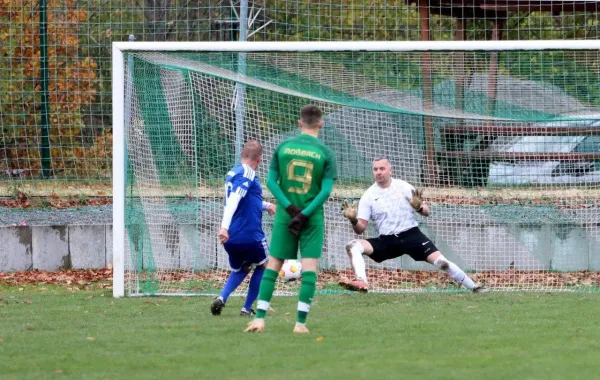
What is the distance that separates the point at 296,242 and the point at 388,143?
4.92 meters

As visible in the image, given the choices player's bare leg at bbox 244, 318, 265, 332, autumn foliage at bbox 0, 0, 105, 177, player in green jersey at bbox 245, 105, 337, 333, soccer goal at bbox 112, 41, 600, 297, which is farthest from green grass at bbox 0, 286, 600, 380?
autumn foliage at bbox 0, 0, 105, 177

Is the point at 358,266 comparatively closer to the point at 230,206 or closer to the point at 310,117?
the point at 230,206

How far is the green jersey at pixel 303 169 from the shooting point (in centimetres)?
808

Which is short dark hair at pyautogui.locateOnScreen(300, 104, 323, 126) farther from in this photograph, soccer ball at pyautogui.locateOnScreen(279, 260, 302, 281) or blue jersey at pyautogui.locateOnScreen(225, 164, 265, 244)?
soccer ball at pyautogui.locateOnScreen(279, 260, 302, 281)

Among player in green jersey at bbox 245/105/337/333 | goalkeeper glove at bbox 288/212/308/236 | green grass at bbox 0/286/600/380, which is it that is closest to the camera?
green grass at bbox 0/286/600/380

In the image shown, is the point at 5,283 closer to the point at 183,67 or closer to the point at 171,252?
the point at 171,252

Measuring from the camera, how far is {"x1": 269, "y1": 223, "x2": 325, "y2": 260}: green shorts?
8094 mm

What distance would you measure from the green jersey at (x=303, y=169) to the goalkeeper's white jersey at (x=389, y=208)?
3.34 m

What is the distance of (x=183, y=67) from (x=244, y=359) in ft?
16.7

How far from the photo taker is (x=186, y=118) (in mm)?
11977

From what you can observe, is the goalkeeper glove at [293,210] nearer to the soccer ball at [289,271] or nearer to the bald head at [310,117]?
the bald head at [310,117]

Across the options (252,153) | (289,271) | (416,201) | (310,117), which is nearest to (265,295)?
(310,117)

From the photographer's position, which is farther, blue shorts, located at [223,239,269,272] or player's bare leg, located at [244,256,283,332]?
blue shorts, located at [223,239,269,272]

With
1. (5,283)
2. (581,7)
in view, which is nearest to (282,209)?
(5,283)
